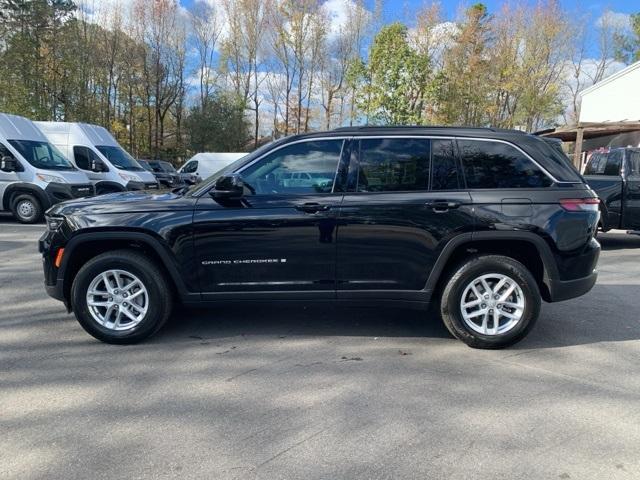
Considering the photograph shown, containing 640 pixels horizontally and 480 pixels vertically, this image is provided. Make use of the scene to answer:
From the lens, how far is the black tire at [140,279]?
420 cm

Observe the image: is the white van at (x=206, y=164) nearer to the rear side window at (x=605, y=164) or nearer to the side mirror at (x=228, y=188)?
the rear side window at (x=605, y=164)

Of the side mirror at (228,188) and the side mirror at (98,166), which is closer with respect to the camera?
the side mirror at (228,188)

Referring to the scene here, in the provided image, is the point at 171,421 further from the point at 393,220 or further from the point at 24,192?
the point at 24,192

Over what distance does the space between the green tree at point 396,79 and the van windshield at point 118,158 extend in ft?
51.8

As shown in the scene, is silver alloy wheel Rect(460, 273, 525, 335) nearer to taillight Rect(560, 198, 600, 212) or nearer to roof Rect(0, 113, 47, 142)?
taillight Rect(560, 198, 600, 212)

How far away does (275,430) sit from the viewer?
2967 millimetres

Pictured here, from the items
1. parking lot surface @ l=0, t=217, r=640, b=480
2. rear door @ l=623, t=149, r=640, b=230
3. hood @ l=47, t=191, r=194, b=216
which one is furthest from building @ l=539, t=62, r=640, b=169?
hood @ l=47, t=191, r=194, b=216

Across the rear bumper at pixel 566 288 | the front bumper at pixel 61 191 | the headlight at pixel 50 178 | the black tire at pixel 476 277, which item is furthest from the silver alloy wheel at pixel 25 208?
the rear bumper at pixel 566 288

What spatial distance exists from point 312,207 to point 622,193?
25.8 feet

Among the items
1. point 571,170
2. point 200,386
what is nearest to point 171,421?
point 200,386

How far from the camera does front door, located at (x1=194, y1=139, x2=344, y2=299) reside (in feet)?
13.6

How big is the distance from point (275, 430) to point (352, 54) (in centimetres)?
4220

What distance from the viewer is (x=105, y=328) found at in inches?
169

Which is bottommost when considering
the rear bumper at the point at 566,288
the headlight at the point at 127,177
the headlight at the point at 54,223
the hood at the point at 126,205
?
the rear bumper at the point at 566,288
